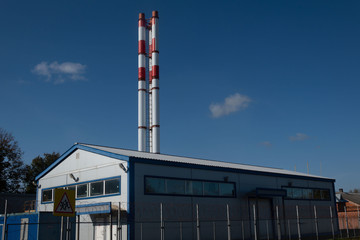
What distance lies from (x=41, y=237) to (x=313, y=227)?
25.6 metres

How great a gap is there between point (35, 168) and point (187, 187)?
144 ft

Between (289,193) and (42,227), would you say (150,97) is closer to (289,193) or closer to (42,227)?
(289,193)

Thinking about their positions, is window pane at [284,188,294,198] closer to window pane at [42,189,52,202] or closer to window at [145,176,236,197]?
window at [145,176,236,197]

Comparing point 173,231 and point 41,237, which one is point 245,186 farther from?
point 41,237

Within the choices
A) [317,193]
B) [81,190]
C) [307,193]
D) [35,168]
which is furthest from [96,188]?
[35,168]

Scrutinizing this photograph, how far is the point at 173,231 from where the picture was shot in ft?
85.9

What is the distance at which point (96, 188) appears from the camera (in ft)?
92.2

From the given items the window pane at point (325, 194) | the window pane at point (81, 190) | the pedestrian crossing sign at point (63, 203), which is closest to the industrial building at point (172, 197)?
the window pane at point (81, 190)

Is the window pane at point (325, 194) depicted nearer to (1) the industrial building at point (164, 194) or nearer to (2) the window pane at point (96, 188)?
(1) the industrial building at point (164, 194)

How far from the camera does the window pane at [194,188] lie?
92.5ft

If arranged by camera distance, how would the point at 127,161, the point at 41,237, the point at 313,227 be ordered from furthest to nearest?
the point at 313,227, the point at 127,161, the point at 41,237

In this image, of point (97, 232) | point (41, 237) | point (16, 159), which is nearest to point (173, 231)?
point (97, 232)

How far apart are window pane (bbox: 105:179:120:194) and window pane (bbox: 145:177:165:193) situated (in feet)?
6.26

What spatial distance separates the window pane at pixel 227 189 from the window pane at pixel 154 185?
231 inches
